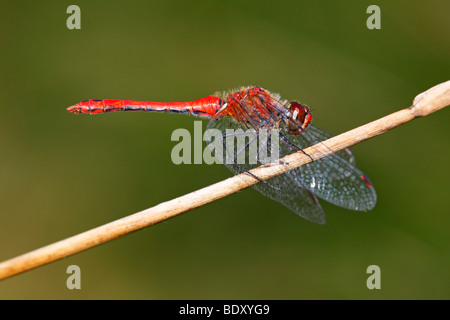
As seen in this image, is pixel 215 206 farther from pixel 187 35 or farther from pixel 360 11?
pixel 360 11

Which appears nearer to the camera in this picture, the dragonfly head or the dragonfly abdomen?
the dragonfly head

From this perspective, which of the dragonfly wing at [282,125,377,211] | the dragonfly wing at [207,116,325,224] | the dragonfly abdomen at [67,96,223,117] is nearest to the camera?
the dragonfly wing at [207,116,325,224]

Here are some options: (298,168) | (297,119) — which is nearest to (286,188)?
(298,168)

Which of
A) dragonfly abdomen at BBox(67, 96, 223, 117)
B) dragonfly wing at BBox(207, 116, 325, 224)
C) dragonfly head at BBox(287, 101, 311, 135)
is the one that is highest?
dragonfly abdomen at BBox(67, 96, 223, 117)

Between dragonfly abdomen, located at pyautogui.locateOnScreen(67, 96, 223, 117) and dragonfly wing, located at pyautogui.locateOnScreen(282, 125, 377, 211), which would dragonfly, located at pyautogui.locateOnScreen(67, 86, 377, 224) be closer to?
dragonfly wing, located at pyautogui.locateOnScreen(282, 125, 377, 211)

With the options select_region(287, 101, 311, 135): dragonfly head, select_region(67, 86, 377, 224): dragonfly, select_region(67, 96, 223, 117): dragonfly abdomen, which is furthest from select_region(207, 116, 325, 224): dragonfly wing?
select_region(67, 96, 223, 117): dragonfly abdomen
